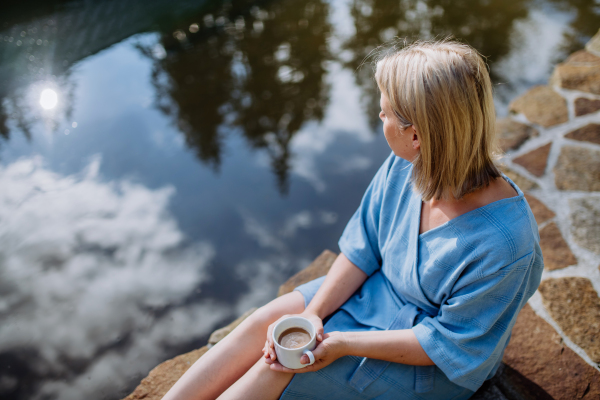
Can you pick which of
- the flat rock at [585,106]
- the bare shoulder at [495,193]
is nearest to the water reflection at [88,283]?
the bare shoulder at [495,193]

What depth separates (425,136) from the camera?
47.5 inches

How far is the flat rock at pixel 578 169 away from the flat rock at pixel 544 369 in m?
1.09

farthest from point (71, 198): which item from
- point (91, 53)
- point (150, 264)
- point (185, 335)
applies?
point (91, 53)

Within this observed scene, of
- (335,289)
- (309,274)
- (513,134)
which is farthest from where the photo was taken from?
(513,134)

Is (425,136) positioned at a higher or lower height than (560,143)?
higher

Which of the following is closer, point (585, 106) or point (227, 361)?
point (227, 361)

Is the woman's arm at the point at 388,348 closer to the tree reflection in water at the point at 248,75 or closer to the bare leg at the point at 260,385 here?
the bare leg at the point at 260,385

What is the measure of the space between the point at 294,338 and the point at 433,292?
0.48m

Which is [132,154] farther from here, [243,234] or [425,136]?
[425,136]

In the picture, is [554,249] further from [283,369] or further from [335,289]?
[283,369]

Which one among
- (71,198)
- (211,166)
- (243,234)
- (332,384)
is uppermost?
(71,198)

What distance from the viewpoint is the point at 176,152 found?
11.4 feet

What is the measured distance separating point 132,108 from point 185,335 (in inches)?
103

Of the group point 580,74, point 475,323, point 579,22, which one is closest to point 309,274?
point 475,323
